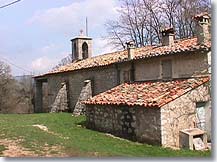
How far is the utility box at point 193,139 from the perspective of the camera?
989 cm

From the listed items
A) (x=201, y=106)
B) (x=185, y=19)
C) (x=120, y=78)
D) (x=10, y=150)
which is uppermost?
(x=185, y=19)

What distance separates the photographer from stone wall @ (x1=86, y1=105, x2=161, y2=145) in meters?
10.4

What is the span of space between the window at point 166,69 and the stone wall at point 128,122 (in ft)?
7.44

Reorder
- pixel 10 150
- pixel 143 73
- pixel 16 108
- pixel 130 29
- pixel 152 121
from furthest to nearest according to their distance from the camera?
1. pixel 16 108
2. pixel 130 29
3. pixel 143 73
4. pixel 152 121
5. pixel 10 150

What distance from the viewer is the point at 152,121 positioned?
1040 cm

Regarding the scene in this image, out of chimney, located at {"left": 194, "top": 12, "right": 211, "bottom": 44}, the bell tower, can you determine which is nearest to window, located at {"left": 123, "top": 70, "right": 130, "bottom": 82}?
chimney, located at {"left": 194, "top": 12, "right": 211, "bottom": 44}

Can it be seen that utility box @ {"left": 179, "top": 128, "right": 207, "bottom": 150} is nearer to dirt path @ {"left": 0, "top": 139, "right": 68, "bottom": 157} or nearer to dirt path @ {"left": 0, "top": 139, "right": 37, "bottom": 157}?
dirt path @ {"left": 0, "top": 139, "right": 68, "bottom": 157}

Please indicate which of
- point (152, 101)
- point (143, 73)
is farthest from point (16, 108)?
point (152, 101)

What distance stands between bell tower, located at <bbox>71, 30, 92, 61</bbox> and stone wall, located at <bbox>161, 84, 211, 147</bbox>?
1509 cm

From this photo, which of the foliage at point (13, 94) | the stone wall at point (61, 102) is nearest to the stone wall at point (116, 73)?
the stone wall at point (61, 102)

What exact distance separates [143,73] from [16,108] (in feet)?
60.3

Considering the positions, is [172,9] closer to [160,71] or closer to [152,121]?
[160,71]

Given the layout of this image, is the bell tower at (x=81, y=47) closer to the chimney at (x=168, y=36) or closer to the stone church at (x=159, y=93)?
the stone church at (x=159, y=93)

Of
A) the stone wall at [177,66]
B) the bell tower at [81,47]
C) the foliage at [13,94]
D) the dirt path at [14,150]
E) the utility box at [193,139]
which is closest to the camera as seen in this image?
the dirt path at [14,150]
